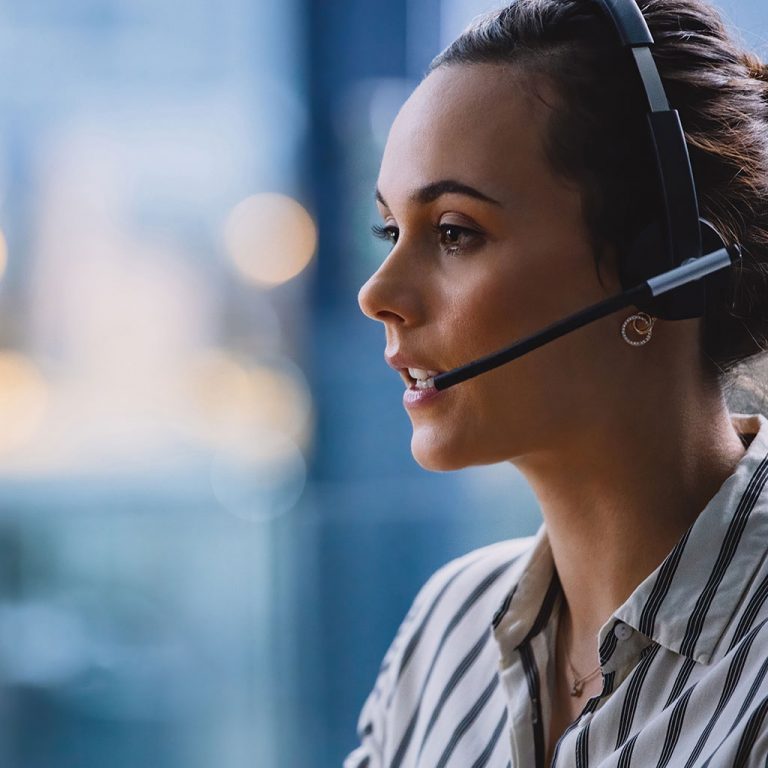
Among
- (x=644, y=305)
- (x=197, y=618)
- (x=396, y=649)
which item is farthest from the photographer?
(x=197, y=618)

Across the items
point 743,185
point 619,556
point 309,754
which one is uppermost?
point 743,185

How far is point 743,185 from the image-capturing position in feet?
3.21

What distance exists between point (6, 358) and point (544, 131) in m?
1.39

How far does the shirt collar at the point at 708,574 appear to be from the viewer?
35.8 inches

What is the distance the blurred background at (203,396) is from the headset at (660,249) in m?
1.27

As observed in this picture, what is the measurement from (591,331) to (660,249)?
0.09 m

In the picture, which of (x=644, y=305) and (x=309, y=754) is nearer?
(x=644, y=305)

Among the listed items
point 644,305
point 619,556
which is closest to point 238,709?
point 619,556

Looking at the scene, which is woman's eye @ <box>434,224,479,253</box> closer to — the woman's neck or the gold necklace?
the woman's neck

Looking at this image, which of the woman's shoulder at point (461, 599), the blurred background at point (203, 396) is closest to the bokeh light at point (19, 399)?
the blurred background at point (203, 396)

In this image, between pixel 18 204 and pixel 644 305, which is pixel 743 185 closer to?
pixel 644 305

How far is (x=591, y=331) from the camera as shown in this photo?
3.15ft

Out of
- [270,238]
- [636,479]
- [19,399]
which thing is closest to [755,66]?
[636,479]

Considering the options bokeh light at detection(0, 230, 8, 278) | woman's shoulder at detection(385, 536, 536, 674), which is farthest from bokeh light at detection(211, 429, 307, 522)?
woman's shoulder at detection(385, 536, 536, 674)
